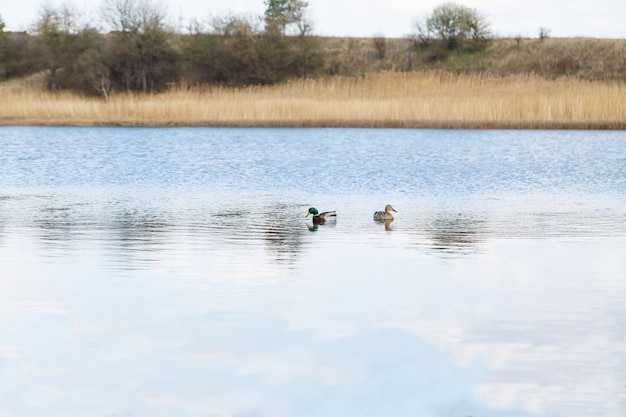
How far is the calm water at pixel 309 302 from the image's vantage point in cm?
521

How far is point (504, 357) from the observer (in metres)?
5.80

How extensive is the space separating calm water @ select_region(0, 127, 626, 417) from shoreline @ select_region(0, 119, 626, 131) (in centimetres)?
1338

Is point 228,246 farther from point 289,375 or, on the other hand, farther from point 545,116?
point 545,116

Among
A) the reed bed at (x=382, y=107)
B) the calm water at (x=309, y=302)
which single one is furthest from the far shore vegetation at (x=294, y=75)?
the calm water at (x=309, y=302)

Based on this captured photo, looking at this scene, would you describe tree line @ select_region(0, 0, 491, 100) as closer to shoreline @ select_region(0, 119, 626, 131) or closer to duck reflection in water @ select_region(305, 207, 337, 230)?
shoreline @ select_region(0, 119, 626, 131)

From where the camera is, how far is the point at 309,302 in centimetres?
719

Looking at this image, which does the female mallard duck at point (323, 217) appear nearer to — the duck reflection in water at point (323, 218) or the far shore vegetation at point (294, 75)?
the duck reflection in water at point (323, 218)

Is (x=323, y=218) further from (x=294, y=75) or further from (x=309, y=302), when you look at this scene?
(x=294, y=75)

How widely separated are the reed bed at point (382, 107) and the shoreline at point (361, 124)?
31 millimetres

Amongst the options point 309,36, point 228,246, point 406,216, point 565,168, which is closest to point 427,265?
point 228,246

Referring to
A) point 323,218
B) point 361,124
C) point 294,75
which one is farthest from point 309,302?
point 294,75

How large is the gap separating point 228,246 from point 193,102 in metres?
23.1

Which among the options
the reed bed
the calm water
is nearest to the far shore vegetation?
the reed bed

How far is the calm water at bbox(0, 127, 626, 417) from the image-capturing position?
17.1 ft
